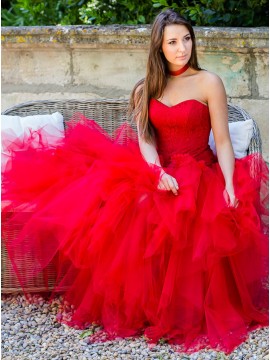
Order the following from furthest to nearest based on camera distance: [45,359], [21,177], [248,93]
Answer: [248,93] → [21,177] → [45,359]

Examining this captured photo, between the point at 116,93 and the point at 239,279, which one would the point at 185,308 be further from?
the point at 116,93

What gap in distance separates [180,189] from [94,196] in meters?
0.39

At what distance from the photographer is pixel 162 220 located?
299cm

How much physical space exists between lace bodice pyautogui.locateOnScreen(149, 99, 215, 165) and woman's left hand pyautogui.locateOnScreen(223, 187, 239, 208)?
338mm

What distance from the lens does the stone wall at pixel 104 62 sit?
4.24 m

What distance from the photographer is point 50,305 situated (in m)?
3.51

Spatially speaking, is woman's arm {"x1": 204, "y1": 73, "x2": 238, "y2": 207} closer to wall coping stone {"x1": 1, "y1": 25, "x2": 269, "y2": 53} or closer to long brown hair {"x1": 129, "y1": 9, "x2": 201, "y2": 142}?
long brown hair {"x1": 129, "y1": 9, "x2": 201, "y2": 142}

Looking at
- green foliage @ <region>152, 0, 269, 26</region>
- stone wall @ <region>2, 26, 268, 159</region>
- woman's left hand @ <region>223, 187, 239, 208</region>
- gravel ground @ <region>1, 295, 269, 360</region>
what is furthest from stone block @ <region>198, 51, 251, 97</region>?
gravel ground @ <region>1, 295, 269, 360</region>

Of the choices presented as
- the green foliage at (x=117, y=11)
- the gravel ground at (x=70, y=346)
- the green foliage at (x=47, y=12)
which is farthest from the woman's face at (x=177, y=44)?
the green foliage at (x=47, y=12)

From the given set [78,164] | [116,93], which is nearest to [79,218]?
[78,164]

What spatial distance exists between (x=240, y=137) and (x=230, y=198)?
67cm

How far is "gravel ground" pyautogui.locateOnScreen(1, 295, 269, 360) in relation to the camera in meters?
2.93

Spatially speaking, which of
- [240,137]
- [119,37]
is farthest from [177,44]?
[119,37]

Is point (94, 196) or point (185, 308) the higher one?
point (94, 196)
